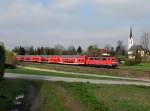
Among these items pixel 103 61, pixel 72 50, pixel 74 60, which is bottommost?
pixel 103 61

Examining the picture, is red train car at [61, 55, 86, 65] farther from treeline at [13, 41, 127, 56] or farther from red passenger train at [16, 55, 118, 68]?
treeline at [13, 41, 127, 56]

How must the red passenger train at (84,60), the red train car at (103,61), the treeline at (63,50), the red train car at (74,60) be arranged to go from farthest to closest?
the treeline at (63,50), the red train car at (74,60), the red passenger train at (84,60), the red train car at (103,61)

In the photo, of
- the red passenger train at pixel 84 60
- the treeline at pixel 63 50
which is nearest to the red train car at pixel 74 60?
the red passenger train at pixel 84 60

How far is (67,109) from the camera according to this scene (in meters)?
13.5

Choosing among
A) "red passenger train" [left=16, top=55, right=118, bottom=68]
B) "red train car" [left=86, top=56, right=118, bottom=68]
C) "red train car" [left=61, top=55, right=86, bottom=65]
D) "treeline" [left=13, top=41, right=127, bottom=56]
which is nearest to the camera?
"red train car" [left=86, top=56, right=118, bottom=68]

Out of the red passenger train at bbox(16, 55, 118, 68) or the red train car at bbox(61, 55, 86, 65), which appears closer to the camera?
the red passenger train at bbox(16, 55, 118, 68)

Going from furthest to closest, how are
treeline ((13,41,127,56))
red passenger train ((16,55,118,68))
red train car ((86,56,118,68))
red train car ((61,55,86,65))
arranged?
1. treeline ((13,41,127,56))
2. red train car ((61,55,86,65))
3. red passenger train ((16,55,118,68))
4. red train car ((86,56,118,68))

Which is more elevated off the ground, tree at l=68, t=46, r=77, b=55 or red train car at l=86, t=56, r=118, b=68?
tree at l=68, t=46, r=77, b=55

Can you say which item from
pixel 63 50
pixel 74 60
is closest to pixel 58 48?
pixel 63 50

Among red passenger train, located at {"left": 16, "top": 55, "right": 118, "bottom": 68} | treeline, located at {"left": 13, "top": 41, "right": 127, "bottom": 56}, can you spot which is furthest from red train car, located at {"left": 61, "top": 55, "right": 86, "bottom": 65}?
treeline, located at {"left": 13, "top": 41, "right": 127, "bottom": 56}

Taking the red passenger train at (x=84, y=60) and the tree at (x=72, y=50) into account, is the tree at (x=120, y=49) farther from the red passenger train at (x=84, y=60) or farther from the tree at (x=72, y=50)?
the red passenger train at (x=84, y=60)

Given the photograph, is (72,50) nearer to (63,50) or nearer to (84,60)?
(63,50)

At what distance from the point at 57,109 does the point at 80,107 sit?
0.94 meters

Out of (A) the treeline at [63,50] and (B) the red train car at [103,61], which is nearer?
(B) the red train car at [103,61]
